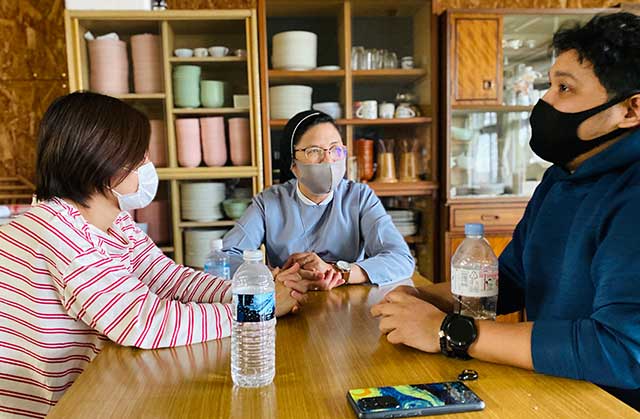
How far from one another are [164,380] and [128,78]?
2.47 meters

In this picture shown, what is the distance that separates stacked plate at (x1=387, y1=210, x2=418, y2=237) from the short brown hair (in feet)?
7.19

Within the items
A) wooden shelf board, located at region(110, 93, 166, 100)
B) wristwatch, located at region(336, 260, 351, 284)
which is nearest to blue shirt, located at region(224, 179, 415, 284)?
wristwatch, located at region(336, 260, 351, 284)

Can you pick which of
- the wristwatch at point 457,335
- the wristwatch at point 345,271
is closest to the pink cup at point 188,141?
the wristwatch at point 345,271

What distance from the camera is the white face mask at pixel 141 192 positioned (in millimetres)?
1204

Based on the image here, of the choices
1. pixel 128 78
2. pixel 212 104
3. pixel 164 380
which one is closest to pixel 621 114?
pixel 164 380

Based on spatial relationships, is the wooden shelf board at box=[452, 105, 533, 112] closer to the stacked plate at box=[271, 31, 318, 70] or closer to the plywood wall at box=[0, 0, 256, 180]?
the stacked plate at box=[271, 31, 318, 70]

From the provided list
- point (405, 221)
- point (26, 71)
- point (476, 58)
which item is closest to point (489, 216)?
point (405, 221)

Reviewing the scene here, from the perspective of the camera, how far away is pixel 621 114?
948 millimetres

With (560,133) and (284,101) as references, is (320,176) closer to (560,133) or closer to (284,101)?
(560,133)

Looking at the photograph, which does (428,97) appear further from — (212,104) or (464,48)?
(212,104)

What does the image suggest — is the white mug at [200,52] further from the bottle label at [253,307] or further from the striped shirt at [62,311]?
the bottle label at [253,307]

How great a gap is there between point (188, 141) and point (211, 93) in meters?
0.32

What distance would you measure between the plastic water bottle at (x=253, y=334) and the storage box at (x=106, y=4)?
232cm

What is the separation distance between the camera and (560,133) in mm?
1031
